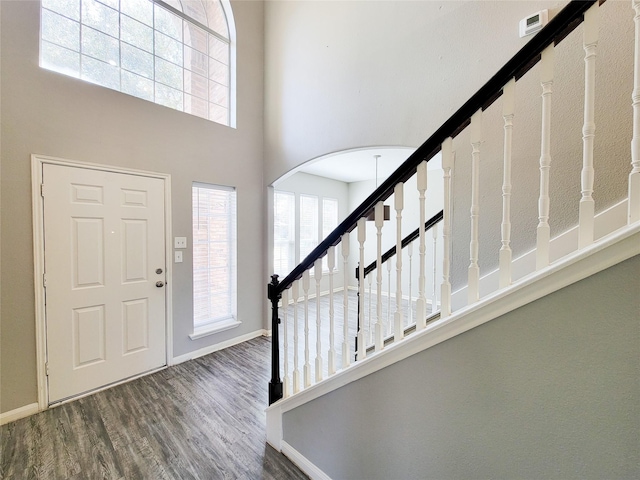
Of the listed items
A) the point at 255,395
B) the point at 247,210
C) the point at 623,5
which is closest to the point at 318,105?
the point at 247,210

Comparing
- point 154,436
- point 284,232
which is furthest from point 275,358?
point 284,232

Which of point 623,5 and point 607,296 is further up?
point 623,5

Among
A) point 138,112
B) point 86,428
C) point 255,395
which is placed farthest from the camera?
point 138,112

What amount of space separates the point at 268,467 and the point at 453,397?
132cm

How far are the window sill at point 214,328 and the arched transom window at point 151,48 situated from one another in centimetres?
249

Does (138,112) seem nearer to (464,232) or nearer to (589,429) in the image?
Answer: (464,232)

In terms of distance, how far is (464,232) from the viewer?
201cm

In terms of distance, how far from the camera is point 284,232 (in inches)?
200

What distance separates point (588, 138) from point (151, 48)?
3649mm

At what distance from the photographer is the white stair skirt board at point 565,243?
144 cm

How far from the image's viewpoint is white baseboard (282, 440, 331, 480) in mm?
1515

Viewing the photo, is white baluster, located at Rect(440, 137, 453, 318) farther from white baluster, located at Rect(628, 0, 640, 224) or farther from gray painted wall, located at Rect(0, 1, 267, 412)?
gray painted wall, located at Rect(0, 1, 267, 412)

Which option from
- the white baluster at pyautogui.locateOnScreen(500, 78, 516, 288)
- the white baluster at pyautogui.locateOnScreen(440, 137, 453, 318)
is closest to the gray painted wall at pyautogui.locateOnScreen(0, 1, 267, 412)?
the white baluster at pyautogui.locateOnScreen(440, 137, 453, 318)

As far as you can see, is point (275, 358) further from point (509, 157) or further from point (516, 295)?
point (509, 157)
